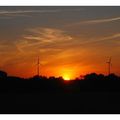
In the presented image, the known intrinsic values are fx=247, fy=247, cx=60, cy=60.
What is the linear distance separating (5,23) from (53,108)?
137 cm

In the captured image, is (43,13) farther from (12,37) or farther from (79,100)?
(79,100)

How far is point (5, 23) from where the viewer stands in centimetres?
348

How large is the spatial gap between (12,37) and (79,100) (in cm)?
129

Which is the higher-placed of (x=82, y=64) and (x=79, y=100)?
(x=82, y=64)

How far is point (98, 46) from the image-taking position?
3.50 meters

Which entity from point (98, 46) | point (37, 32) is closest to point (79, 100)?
point (98, 46)

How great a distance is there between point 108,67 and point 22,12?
1.41 m

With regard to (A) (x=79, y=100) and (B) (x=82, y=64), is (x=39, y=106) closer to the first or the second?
(A) (x=79, y=100)

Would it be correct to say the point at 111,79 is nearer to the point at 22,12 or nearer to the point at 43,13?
the point at 43,13

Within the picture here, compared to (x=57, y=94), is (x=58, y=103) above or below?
below
